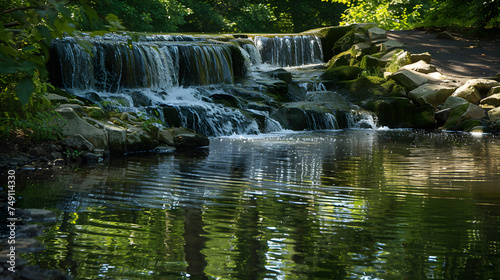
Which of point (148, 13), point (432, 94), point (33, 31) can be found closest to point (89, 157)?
point (33, 31)

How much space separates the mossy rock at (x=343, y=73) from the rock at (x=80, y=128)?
12912mm

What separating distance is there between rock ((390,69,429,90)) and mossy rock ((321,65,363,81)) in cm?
178

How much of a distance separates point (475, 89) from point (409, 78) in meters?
2.18

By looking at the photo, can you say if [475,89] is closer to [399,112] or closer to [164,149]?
[399,112]

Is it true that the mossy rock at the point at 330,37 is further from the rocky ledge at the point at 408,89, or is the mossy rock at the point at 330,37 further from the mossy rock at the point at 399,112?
the mossy rock at the point at 399,112

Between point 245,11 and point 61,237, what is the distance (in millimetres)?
31122

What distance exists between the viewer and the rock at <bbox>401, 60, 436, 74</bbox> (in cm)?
1972

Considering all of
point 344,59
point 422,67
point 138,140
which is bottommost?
point 138,140

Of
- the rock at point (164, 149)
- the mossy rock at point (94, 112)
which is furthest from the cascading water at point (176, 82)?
the rock at point (164, 149)

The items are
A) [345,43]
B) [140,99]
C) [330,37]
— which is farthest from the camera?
[330,37]

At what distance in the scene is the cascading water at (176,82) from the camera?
14438 mm

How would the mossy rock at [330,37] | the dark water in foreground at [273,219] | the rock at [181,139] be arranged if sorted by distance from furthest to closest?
1. the mossy rock at [330,37]
2. the rock at [181,139]
3. the dark water in foreground at [273,219]

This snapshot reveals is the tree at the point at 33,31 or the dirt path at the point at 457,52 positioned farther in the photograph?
the dirt path at the point at 457,52

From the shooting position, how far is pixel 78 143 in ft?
29.1
